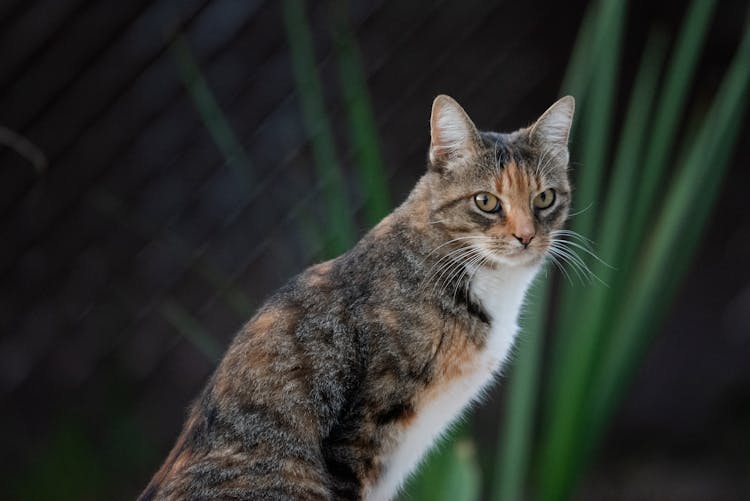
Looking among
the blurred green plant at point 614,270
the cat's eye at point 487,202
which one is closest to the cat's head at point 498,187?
the cat's eye at point 487,202

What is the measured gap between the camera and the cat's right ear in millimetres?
2131

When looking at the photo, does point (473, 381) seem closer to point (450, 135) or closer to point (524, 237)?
point (524, 237)

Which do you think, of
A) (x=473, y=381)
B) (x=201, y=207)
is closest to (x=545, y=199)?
(x=473, y=381)

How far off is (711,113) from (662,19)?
194 centimetres

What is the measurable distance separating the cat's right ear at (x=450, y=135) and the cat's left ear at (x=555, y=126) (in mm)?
147

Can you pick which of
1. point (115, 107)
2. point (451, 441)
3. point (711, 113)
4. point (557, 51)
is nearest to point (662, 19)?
point (557, 51)

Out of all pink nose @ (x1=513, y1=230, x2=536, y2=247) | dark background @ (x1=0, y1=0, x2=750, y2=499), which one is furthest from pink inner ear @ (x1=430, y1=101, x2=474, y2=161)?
dark background @ (x1=0, y1=0, x2=750, y2=499)

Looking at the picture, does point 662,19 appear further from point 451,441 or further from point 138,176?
point 451,441

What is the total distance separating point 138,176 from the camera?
3688 millimetres

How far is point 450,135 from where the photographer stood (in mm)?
2205

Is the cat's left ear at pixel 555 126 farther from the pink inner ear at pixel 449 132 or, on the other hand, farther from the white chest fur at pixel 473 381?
the white chest fur at pixel 473 381

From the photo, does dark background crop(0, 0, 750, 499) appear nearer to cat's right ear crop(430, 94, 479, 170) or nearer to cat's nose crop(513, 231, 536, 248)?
cat's right ear crop(430, 94, 479, 170)

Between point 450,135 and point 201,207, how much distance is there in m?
1.81

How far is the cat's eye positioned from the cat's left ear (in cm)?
19
